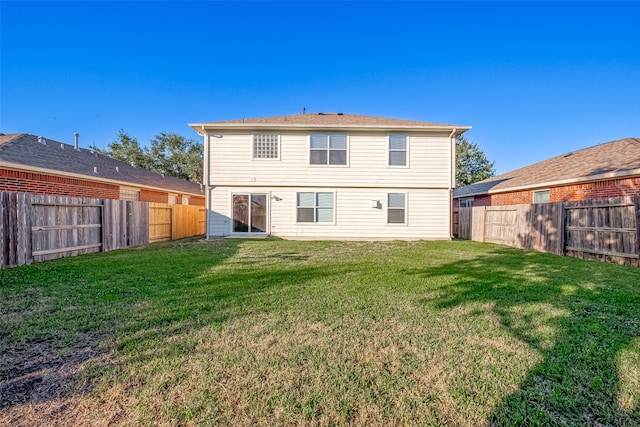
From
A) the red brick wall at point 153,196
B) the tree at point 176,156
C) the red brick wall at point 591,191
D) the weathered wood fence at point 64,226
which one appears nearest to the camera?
the weathered wood fence at point 64,226

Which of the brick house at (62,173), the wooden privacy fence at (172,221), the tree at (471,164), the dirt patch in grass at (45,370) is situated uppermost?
the tree at (471,164)

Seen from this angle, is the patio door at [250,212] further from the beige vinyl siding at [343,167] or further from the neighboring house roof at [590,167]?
the neighboring house roof at [590,167]

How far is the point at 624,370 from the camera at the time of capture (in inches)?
91.1

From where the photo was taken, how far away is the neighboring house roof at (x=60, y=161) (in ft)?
29.3

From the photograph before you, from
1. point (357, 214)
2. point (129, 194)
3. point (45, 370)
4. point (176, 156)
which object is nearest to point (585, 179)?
point (357, 214)

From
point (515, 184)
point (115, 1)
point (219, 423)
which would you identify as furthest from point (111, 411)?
point (515, 184)

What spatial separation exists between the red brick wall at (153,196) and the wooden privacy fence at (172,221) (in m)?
A: 2.73

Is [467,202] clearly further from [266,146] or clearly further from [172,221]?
[172,221]

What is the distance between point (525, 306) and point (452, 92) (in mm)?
17806

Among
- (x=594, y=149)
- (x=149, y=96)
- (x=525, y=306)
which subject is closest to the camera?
(x=525, y=306)

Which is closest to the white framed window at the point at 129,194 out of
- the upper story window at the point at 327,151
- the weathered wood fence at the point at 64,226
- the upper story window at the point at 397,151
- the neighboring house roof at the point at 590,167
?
the weathered wood fence at the point at 64,226

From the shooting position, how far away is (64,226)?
25.7 ft

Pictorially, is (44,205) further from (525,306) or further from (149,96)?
(149,96)

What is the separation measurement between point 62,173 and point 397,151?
41.4 ft
